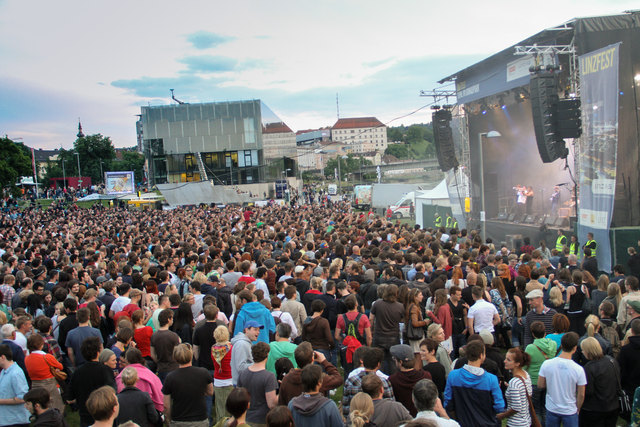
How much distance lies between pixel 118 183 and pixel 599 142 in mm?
41472

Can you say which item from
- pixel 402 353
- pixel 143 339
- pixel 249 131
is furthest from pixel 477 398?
pixel 249 131

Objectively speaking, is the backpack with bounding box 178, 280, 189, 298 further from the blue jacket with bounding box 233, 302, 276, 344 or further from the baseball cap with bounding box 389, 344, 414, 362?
the baseball cap with bounding box 389, 344, 414, 362

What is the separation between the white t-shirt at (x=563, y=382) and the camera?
4.36 meters

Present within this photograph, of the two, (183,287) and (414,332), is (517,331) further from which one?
(183,287)

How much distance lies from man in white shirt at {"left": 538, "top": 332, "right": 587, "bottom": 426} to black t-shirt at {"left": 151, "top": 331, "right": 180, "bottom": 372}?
371 cm

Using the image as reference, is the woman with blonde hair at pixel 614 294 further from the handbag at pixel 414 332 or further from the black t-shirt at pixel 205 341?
the black t-shirt at pixel 205 341

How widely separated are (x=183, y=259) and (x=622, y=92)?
1172 centimetres

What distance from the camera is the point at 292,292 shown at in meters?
6.36

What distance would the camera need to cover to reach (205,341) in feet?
18.6

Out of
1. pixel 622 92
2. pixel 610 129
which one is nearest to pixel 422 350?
pixel 610 129

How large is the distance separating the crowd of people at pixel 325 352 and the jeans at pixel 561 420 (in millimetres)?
17

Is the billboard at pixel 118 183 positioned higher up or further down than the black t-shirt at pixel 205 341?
higher up

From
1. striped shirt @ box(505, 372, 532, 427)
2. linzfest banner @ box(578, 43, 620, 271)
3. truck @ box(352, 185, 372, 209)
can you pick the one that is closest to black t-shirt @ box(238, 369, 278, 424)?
striped shirt @ box(505, 372, 532, 427)

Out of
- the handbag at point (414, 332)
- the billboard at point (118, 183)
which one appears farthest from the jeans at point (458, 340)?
the billboard at point (118, 183)
